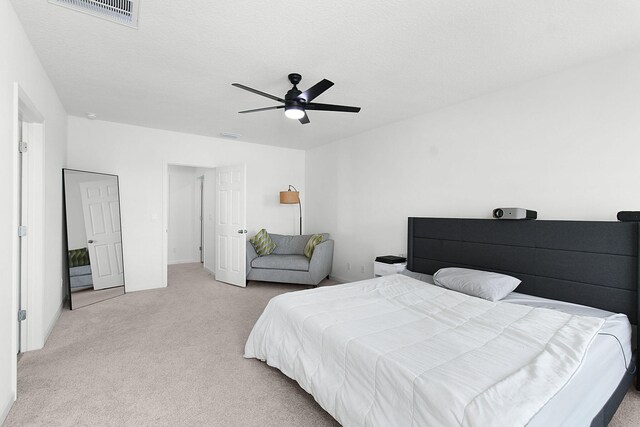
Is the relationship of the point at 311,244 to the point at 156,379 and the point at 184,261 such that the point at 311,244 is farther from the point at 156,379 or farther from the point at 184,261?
the point at 184,261

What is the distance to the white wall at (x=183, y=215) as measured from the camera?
22.6 feet

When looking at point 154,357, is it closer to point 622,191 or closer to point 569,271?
point 569,271

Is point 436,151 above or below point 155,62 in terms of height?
below

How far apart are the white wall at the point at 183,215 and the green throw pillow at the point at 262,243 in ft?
8.16

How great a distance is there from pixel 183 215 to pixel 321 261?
3.95m

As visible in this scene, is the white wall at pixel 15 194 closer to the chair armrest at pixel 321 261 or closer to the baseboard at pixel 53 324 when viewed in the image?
the baseboard at pixel 53 324

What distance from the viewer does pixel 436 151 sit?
3.73 m

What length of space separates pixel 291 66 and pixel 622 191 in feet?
9.41

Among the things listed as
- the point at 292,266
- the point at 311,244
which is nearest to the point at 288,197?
the point at 311,244

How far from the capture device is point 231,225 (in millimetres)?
5125

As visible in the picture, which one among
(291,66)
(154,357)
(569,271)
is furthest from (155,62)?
(569,271)

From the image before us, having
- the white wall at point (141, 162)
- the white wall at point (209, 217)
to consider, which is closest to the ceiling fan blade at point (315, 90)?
the white wall at point (141, 162)

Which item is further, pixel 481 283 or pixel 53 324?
pixel 53 324

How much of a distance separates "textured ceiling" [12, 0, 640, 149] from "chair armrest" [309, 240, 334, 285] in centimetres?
233
